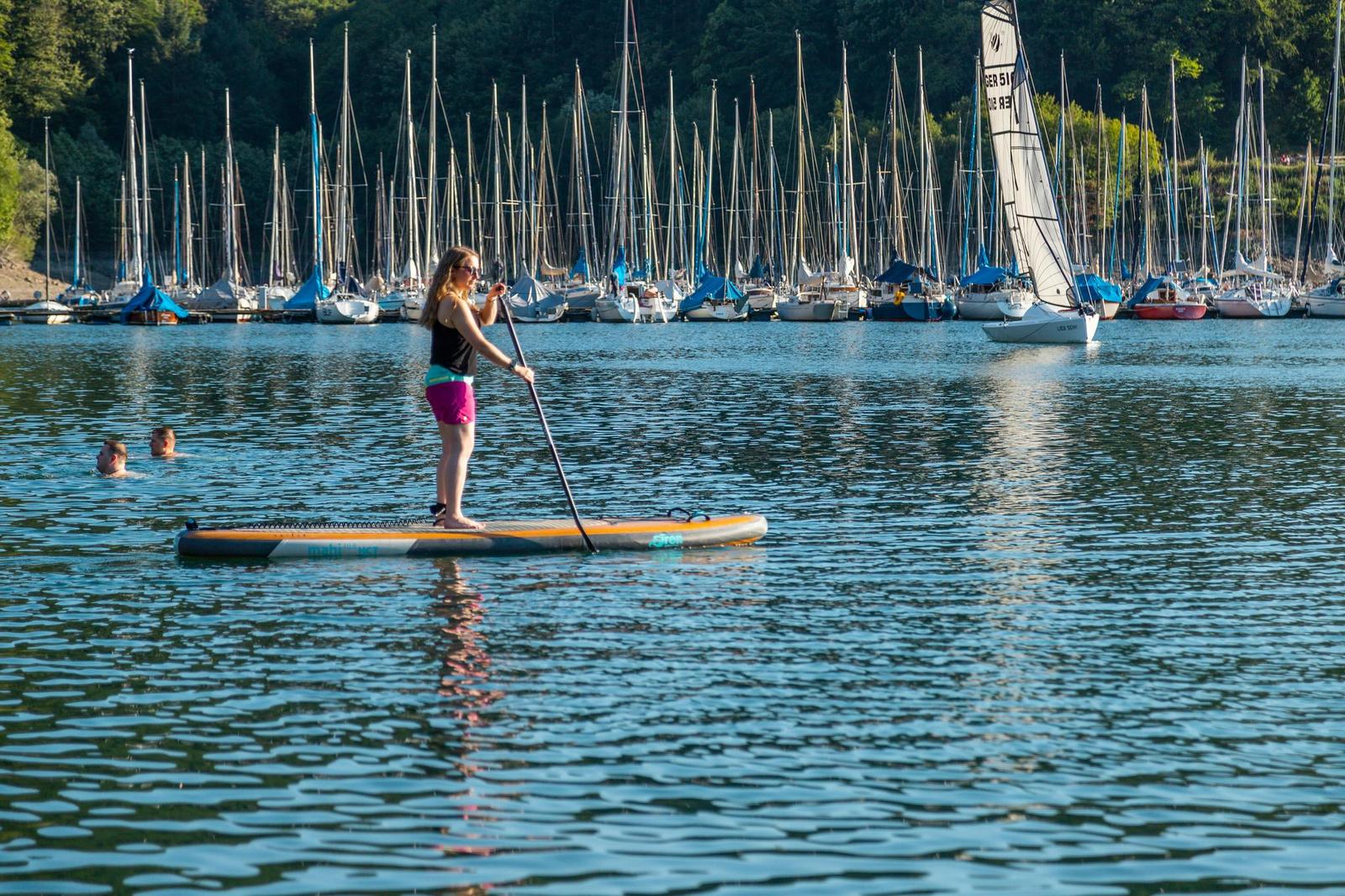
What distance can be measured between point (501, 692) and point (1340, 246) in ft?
349

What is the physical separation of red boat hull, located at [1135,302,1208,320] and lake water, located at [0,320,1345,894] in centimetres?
6910

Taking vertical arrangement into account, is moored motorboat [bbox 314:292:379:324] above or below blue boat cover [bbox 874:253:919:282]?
below

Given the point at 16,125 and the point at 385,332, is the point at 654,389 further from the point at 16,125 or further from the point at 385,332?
the point at 16,125

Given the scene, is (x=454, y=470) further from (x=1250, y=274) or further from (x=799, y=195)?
(x=1250, y=274)

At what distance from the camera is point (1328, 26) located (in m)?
131

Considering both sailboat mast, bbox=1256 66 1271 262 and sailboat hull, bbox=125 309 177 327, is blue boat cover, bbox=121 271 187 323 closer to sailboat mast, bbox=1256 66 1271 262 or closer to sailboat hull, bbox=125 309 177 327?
sailboat hull, bbox=125 309 177 327

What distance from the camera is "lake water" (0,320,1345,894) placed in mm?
9289

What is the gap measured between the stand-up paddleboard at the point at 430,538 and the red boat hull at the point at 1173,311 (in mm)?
81127

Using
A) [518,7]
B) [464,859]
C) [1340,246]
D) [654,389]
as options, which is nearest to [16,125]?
[518,7]

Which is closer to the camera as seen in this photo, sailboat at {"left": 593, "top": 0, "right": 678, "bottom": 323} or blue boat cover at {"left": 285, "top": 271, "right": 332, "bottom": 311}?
sailboat at {"left": 593, "top": 0, "right": 678, "bottom": 323}

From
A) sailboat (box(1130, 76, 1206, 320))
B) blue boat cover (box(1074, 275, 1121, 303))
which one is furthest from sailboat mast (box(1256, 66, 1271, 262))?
blue boat cover (box(1074, 275, 1121, 303))

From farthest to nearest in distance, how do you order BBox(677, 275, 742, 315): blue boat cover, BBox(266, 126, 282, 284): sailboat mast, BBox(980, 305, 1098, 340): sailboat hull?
BBox(266, 126, 282, 284): sailboat mast, BBox(677, 275, 742, 315): blue boat cover, BBox(980, 305, 1098, 340): sailboat hull

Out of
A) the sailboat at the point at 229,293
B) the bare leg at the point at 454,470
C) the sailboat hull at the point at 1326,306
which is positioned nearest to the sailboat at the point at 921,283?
the sailboat hull at the point at 1326,306

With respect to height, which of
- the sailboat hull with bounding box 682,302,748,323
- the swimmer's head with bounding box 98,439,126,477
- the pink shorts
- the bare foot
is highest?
the sailboat hull with bounding box 682,302,748,323
